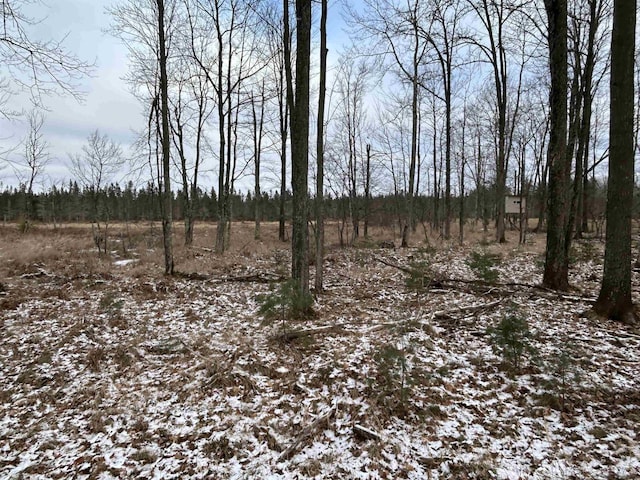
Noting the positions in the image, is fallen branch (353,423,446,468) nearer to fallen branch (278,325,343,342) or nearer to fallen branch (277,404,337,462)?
fallen branch (277,404,337,462)

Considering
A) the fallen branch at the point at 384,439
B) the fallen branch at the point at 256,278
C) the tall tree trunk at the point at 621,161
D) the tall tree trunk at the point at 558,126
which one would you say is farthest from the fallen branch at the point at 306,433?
the fallen branch at the point at 256,278

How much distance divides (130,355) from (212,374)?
5.01 ft

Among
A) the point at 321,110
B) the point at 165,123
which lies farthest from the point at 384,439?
the point at 165,123

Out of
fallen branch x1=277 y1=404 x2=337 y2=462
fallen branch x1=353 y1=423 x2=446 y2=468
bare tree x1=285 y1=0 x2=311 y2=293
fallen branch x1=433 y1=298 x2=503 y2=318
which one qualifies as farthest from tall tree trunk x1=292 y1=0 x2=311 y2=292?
fallen branch x1=353 y1=423 x2=446 y2=468

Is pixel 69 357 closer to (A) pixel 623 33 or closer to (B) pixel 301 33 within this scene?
(B) pixel 301 33

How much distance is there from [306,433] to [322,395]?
611mm

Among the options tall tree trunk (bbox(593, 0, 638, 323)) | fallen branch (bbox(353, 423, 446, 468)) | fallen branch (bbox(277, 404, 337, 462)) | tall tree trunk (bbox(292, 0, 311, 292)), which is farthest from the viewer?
tall tree trunk (bbox(292, 0, 311, 292))

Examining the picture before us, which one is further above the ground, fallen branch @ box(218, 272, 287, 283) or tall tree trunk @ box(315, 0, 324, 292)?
tall tree trunk @ box(315, 0, 324, 292)

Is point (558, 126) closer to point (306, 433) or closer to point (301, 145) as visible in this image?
point (301, 145)

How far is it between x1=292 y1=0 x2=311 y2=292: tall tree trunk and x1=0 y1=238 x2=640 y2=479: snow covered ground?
1.14 m

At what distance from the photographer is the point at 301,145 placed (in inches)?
247

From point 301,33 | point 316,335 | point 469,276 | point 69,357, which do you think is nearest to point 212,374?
point 316,335

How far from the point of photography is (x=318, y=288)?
8.15m

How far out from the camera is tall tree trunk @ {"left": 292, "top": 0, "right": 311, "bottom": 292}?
6.14 meters
